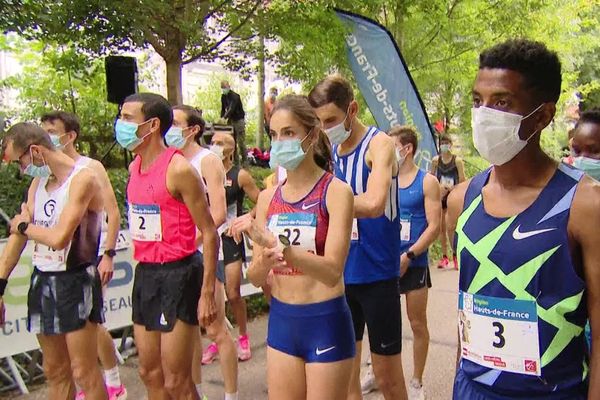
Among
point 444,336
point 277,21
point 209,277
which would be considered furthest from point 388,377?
point 277,21

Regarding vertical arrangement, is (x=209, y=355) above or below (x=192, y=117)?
below

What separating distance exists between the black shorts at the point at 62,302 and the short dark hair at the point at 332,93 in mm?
1880

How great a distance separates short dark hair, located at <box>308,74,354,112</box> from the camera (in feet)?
12.3

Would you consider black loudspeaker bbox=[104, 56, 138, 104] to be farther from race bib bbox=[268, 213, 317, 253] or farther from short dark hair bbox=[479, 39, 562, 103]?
short dark hair bbox=[479, 39, 562, 103]

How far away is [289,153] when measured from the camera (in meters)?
3.13

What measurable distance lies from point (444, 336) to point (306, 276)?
4.26m

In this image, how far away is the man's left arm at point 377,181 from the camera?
3.53 meters

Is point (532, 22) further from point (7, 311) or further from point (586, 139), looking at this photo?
point (7, 311)

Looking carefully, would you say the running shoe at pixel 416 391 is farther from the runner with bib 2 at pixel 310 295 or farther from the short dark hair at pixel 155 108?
the short dark hair at pixel 155 108

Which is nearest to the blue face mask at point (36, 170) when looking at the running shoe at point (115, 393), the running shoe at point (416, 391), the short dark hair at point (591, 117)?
the running shoe at point (115, 393)

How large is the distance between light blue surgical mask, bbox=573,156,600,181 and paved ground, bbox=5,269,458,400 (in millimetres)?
2387

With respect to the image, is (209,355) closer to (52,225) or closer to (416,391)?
(416,391)

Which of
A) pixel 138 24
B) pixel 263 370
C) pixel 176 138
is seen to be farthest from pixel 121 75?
pixel 263 370

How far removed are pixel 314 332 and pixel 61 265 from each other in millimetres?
1935
